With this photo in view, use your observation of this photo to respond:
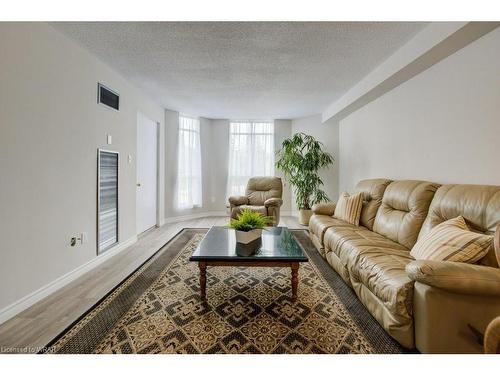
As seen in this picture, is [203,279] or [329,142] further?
[329,142]

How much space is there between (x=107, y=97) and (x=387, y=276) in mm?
3376

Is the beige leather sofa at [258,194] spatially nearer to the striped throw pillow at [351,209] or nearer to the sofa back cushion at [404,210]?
the striped throw pillow at [351,209]

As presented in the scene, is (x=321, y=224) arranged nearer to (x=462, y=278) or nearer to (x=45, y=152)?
(x=462, y=278)

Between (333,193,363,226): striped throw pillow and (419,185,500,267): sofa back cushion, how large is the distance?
0.91 meters

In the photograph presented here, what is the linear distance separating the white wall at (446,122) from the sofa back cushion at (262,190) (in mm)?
1820

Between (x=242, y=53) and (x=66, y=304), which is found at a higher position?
(x=242, y=53)

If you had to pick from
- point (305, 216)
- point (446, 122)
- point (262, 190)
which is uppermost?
point (446, 122)

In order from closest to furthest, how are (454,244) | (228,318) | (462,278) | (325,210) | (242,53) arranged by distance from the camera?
(462,278)
(454,244)
(228,318)
(242,53)
(325,210)

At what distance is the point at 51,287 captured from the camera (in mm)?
2086

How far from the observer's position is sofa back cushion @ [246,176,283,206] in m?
4.80

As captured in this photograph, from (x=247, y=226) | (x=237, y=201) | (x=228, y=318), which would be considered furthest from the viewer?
(x=237, y=201)

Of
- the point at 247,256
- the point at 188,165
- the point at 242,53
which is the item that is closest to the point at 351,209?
the point at 247,256

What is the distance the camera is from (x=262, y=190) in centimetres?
492
